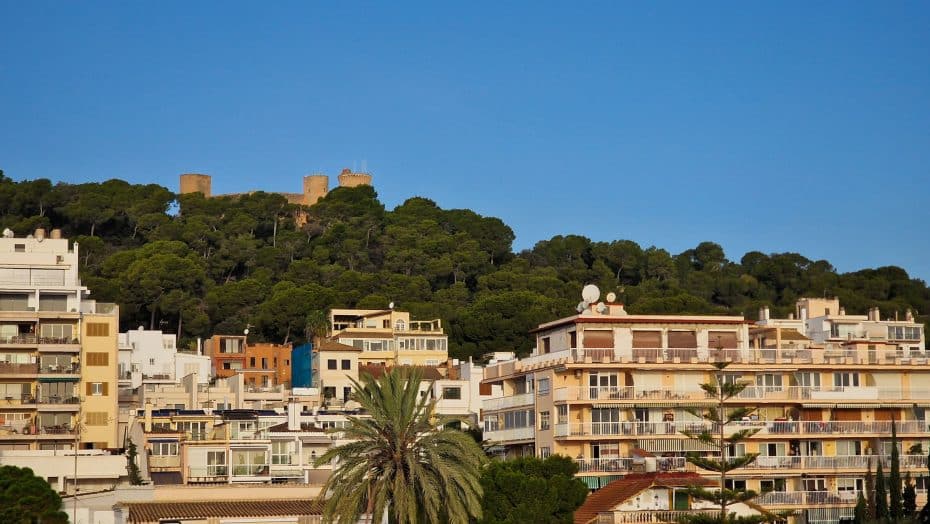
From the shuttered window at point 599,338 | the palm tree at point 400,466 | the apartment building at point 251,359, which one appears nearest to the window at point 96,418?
the shuttered window at point 599,338

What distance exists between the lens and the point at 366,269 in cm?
13912

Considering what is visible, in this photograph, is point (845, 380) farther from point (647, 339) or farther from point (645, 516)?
point (645, 516)

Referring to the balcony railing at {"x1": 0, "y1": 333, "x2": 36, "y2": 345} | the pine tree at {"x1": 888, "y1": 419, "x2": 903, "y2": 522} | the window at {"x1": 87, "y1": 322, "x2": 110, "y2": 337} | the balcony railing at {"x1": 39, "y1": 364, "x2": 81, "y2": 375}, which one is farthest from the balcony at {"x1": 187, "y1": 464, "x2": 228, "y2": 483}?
the pine tree at {"x1": 888, "y1": 419, "x2": 903, "y2": 522}

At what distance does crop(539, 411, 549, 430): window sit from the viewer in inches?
2822

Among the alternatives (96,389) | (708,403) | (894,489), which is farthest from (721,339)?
(96,389)

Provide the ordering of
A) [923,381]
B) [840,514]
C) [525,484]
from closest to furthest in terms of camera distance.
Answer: [525,484], [840,514], [923,381]

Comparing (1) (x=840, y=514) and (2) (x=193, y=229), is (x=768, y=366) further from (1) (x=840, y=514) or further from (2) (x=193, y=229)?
(2) (x=193, y=229)

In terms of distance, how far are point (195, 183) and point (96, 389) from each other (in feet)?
325

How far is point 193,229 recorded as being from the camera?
145 meters

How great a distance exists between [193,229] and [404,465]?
91200mm

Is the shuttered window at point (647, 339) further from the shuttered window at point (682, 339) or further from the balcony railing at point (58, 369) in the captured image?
the balcony railing at point (58, 369)

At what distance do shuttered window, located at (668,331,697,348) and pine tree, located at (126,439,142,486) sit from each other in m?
24.2

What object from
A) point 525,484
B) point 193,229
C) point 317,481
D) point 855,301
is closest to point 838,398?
point 525,484

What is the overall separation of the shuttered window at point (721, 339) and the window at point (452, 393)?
1980cm
